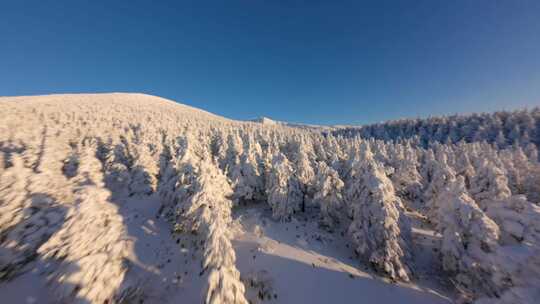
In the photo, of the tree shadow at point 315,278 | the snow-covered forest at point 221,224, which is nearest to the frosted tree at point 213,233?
the snow-covered forest at point 221,224

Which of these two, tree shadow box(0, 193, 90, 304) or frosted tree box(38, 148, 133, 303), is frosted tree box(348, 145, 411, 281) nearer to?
frosted tree box(38, 148, 133, 303)

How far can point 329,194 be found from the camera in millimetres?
23922

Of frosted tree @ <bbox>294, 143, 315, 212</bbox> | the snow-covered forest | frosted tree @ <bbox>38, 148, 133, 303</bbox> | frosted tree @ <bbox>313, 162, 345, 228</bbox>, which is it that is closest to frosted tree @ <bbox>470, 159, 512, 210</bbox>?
the snow-covered forest

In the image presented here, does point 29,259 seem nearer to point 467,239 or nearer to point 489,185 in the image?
point 467,239

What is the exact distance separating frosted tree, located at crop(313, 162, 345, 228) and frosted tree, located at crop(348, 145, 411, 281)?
16.6 ft

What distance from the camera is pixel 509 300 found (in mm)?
7906

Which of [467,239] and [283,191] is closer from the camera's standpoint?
[467,239]

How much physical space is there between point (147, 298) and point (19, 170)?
12122 mm

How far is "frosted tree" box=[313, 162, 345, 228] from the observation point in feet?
77.1

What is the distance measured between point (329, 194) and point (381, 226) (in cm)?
799

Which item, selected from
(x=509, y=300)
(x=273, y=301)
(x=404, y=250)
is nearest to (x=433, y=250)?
(x=404, y=250)

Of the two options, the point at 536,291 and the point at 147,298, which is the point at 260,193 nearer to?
the point at 147,298

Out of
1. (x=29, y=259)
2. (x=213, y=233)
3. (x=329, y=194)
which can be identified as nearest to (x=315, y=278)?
(x=329, y=194)

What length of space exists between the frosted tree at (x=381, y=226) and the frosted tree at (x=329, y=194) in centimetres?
507
